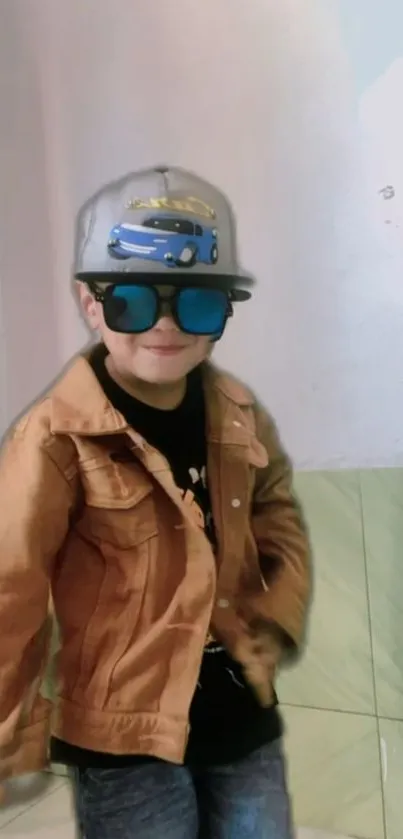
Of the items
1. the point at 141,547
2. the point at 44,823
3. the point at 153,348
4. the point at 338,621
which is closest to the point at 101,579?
the point at 141,547

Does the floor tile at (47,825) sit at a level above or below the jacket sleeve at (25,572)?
below

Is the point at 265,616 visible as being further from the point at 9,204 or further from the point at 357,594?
the point at 9,204

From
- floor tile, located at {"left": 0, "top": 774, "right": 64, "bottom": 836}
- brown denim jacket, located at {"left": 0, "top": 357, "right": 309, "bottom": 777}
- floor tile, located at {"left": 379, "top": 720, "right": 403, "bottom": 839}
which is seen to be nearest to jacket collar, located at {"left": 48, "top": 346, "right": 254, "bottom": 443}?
brown denim jacket, located at {"left": 0, "top": 357, "right": 309, "bottom": 777}

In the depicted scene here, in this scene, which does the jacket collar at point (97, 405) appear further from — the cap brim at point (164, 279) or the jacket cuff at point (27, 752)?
the jacket cuff at point (27, 752)

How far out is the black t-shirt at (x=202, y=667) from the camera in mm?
575

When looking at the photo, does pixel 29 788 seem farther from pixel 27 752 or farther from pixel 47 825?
pixel 47 825

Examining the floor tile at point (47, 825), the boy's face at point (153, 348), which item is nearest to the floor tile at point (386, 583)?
the floor tile at point (47, 825)

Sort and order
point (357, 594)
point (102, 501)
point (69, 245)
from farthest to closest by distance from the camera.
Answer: point (357, 594) → point (69, 245) → point (102, 501)

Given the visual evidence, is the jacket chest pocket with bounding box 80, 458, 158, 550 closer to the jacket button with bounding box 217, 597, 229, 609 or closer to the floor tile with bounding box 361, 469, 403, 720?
the jacket button with bounding box 217, 597, 229, 609

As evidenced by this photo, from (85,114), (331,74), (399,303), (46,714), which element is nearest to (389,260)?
(399,303)

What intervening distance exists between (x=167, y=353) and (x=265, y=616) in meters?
0.18

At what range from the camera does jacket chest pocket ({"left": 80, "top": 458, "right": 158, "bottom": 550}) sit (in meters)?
0.55

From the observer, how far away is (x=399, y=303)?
2.36 feet

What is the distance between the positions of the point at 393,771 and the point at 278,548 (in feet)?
0.96
